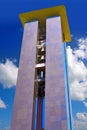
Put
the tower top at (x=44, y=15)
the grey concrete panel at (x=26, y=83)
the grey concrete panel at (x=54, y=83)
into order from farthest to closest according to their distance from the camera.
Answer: the tower top at (x=44, y=15)
the grey concrete panel at (x=26, y=83)
the grey concrete panel at (x=54, y=83)

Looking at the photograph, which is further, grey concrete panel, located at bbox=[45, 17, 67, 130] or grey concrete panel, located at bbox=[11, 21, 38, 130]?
grey concrete panel, located at bbox=[11, 21, 38, 130]

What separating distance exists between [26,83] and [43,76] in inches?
78.5

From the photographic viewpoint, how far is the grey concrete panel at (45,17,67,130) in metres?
12.4

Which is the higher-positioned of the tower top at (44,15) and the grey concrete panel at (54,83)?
the tower top at (44,15)

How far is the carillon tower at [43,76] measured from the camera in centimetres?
1280

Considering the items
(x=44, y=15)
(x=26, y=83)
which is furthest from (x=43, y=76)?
(x=44, y=15)

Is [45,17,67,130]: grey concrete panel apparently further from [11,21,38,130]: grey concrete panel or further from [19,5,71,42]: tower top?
[11,21,38,130]: grey concrete panel

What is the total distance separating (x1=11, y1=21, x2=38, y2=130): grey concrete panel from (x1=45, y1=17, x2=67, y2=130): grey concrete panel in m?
1.21

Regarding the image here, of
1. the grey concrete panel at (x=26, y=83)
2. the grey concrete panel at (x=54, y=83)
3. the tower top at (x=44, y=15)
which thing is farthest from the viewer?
the tower top at (x=44, y=15)

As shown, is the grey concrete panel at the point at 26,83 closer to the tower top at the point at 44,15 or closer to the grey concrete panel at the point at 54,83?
the tower top at the point at 44,15

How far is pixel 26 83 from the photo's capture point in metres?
14.8

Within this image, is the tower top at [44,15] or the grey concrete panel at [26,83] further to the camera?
the tower top at [44,15]

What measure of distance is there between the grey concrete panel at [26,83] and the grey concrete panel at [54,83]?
3.98 ft

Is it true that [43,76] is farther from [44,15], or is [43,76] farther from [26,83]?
[44,15]
